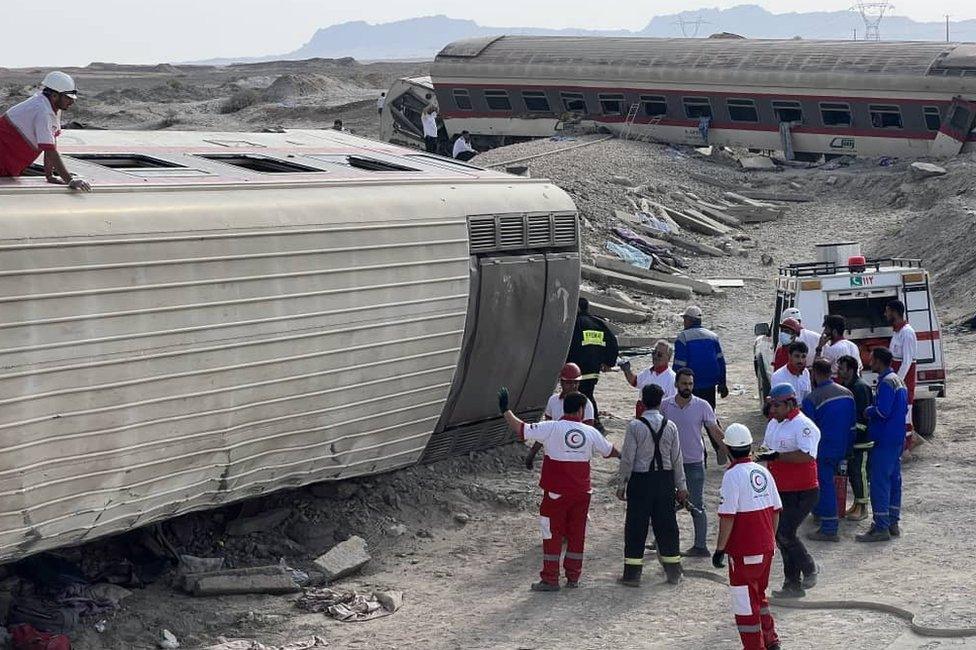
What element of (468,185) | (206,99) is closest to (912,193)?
(468,185)

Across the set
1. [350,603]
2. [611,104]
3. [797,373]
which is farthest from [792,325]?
[611,104]

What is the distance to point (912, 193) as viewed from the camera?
31.0 metres

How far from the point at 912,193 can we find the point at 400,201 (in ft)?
71.5

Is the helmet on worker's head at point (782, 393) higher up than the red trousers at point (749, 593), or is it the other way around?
the helmet on worker's head at point (782, 393)

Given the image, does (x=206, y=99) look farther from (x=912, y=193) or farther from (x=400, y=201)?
(x=400, y=201)

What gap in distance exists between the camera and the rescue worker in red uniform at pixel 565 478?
33.3 feet

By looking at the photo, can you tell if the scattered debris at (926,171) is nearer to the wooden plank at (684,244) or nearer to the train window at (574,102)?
the wooden plank at (684,244)

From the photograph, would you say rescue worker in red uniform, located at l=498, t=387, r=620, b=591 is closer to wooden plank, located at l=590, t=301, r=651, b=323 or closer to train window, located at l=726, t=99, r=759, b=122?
wooden plank, located at l=590, t=301, r=651, b=323

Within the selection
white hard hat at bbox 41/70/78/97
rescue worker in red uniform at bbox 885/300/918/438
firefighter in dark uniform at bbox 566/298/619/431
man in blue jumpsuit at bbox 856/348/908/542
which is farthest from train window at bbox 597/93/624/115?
white hard hat at bbox 41/70/78/97

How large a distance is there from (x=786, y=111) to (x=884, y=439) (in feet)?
84.2

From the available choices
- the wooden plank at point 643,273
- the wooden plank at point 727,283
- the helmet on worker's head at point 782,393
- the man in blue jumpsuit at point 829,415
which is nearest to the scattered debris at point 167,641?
the helmet on worker's head at point 782,393

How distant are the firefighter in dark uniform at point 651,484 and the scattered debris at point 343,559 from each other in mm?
1928

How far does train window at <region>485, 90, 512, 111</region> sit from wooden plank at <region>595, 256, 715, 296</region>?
56.2 ft

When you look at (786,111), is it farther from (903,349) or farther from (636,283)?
(903,349)
